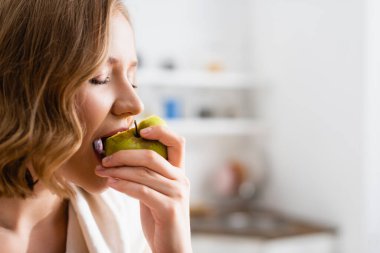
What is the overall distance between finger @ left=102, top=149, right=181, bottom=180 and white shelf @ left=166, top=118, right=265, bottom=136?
193cm

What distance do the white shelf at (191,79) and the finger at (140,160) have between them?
185 cm

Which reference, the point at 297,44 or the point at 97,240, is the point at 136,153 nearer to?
the point at 97,240

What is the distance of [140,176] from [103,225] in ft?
0.87

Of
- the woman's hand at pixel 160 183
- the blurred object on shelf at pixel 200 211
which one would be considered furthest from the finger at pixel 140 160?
the blurred object on shelf at pixel 200 211

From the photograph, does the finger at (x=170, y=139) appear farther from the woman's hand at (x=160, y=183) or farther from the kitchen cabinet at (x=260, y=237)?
the kitchen cabinet at (x=260, y=237)

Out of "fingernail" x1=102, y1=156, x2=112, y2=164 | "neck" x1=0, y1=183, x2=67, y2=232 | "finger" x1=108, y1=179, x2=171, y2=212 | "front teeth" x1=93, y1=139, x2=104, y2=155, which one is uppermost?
"front teeth" x1=93, y1=139, x2=104, y2=155

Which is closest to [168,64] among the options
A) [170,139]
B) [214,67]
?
[214,67]

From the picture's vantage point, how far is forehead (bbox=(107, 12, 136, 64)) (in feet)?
3.28

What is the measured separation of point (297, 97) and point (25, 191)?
2.24 metres

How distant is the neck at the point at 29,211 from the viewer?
3.60 ft

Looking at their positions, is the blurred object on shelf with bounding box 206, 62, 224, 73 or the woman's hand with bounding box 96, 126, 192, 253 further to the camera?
the blurred object on shelf with bounding box 206, 62, 224, 73

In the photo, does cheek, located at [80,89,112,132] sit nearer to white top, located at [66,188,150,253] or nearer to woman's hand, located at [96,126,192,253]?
woman's hand, located at [96,126,192,253]

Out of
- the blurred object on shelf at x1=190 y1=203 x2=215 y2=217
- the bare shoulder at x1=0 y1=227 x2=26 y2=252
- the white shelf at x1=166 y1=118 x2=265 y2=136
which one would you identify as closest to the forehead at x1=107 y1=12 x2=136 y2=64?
the bare shoulder at x1=0 y1=227 x2=26 y2=252

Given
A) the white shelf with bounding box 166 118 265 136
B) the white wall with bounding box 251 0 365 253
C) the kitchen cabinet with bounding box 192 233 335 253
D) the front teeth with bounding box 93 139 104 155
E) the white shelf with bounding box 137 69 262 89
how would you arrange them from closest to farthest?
1. the front teeth with bounding box 93 139 104 155
2. the kitchen cabinet with bounding box 192 233 335 253
3. the white wall with bounding box 251 0 365 253
4. the white shelf with bounding box 137 69 262 89
5. the white shelf with bounding box 166 118 265 136
